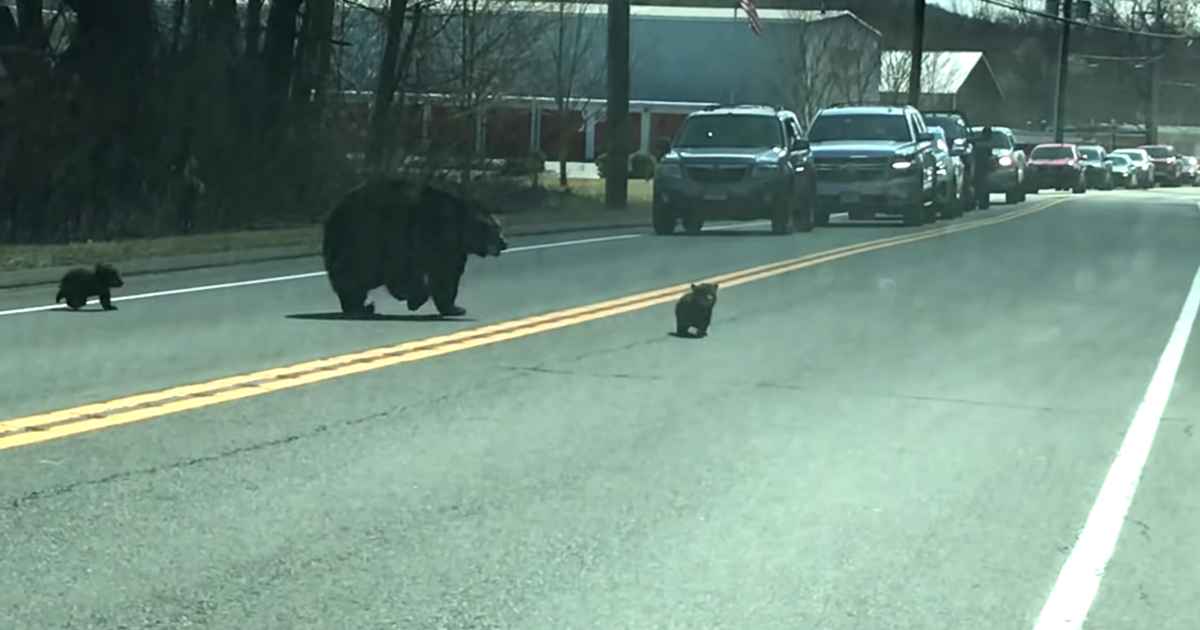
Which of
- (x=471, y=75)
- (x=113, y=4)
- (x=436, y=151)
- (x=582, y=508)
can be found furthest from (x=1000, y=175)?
(x=582, y=508)

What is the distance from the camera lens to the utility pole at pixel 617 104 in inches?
1476

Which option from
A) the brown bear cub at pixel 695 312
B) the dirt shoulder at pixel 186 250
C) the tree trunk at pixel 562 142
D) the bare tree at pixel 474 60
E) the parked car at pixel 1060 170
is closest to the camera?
the brown bear cub at pixel 695 312

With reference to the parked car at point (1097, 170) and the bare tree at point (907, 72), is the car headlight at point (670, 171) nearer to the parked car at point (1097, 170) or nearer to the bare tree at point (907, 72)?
the bare tree at point (907, 72)

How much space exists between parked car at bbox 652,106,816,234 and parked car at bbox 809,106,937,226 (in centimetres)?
293

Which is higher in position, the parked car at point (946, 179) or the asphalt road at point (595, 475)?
the asphalt road at point (595, 475)

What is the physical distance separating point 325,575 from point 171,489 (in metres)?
1.64

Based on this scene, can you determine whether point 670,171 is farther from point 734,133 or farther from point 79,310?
point 79,310

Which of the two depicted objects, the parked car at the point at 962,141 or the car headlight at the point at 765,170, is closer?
the car headlight at the point at 765,170

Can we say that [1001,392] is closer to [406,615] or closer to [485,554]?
[485,554]

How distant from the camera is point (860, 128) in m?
36.4

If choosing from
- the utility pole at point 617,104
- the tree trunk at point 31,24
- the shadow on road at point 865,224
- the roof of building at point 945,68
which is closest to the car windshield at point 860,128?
the shadow on road at point 865,224

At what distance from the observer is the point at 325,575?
7.09 m

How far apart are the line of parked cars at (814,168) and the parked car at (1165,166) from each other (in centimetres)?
4858

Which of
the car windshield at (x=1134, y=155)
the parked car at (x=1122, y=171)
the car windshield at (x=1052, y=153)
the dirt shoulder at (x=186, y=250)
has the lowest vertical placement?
the parked car at (x=1122, y=171)
